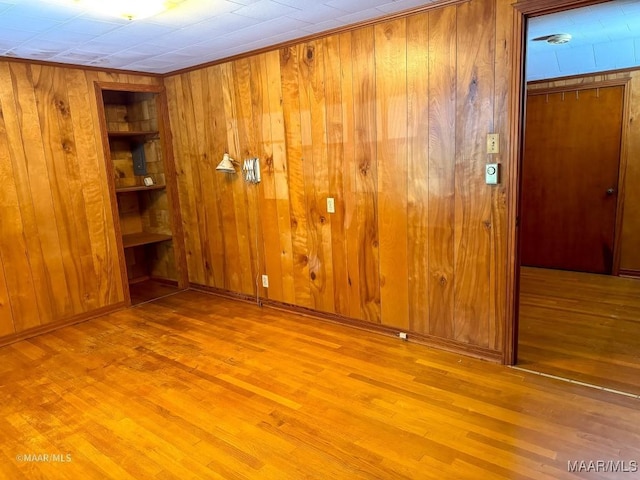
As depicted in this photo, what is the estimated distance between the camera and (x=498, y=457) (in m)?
2.00

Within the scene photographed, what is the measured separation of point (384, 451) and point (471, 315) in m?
1.26

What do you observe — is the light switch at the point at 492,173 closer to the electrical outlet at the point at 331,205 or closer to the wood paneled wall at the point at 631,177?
the electrical outlet at the point at 331,205

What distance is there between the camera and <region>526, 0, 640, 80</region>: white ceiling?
9.68 ft

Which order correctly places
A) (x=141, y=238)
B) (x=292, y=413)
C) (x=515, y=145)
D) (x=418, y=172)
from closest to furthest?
Answer: (x=292, y=413) < (x=515, y=145) < (x=418, y=172) < (x=141, y=238)

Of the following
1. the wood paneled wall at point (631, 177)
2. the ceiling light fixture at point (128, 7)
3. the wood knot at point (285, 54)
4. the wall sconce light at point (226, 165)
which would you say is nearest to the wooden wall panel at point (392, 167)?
the wood knot at point (285, 54)

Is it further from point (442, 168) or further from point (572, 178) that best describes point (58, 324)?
point (572, 178)

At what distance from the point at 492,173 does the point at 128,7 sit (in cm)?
240

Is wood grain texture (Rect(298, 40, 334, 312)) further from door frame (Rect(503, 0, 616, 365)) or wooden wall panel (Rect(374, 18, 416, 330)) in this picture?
door frame (Rect(503, 0, 616, 365))

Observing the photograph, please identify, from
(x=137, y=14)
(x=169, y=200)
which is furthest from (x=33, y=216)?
(x=137, y=14)

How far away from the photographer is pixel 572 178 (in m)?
4.93

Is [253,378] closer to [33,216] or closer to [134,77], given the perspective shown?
[33,216]

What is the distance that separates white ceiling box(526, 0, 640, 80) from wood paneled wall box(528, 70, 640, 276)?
0.35ft

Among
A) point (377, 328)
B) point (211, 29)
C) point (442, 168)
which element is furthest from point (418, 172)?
point (211, 29)

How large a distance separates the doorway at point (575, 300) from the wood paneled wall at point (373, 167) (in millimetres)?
246
